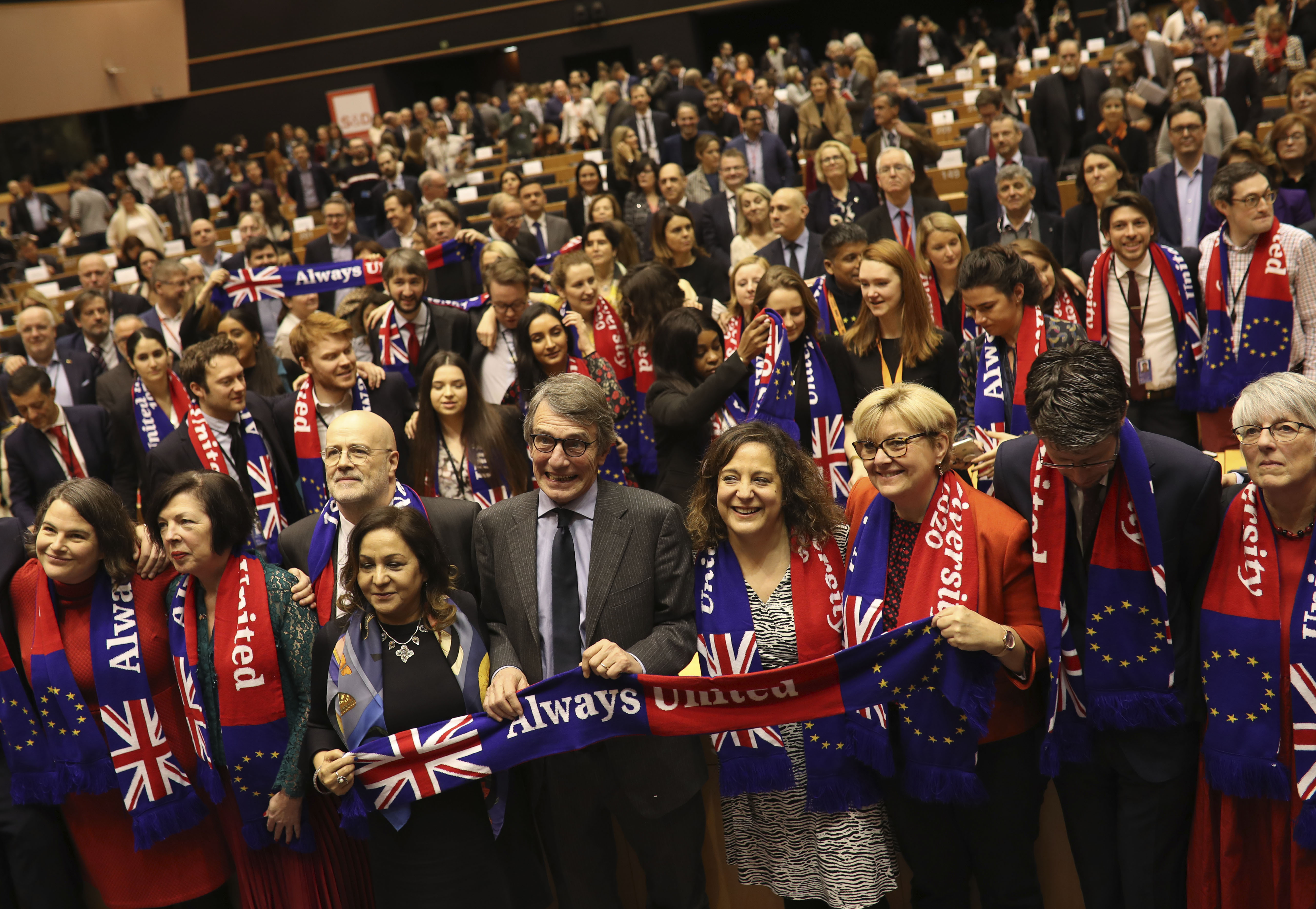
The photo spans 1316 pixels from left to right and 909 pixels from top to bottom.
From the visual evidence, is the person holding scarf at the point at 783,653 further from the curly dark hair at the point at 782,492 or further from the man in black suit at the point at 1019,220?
the man in black suit at the point at 1019,220

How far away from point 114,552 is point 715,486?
164cm

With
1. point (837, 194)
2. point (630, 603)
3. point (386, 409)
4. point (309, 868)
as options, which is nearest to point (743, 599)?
point (630, 603)

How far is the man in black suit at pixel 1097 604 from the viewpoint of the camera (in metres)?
2.16

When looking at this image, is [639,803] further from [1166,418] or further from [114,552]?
[1166,418]

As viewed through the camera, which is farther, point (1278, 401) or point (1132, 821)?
point (1132, 821)

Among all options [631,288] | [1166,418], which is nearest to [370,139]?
[631,288]

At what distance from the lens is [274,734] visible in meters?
2.64

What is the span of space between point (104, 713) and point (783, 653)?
1.82 m

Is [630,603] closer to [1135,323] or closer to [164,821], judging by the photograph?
[164,821]

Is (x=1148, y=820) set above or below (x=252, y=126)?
below

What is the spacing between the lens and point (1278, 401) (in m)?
2.10

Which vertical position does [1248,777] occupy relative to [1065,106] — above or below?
below

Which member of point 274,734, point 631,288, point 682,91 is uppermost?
point 682,91

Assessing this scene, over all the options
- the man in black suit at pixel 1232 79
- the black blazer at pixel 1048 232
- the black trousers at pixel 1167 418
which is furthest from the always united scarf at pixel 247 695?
the man in black suit at pixel 1232 79
